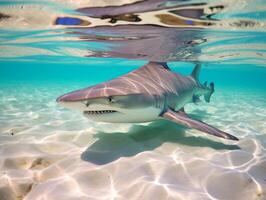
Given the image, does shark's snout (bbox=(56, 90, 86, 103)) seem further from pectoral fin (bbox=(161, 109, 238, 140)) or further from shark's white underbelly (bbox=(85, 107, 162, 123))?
pectoral fin (bbox=(161, 109, 238, 140))

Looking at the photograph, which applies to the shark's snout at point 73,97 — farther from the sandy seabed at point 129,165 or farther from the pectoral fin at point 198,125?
the pectoral fin at point 198,125

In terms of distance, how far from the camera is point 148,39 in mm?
11195

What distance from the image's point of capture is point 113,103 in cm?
448

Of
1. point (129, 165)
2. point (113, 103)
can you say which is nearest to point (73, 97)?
point (113, 103)

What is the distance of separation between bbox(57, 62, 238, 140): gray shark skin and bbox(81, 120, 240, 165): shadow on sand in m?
0.53

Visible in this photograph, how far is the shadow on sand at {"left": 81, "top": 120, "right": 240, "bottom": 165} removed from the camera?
471cm

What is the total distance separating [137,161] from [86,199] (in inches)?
54.7

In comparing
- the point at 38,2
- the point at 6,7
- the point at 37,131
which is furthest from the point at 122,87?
the point at 6,7

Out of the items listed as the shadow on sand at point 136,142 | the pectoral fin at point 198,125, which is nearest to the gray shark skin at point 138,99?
the pectoral fin at point 198,125

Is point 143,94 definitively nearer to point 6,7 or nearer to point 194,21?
point 194,21

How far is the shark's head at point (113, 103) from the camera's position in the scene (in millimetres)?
4125

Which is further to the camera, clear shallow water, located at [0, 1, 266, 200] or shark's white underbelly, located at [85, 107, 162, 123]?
shark's white underbelly, located at [85, 107, 162, 123]

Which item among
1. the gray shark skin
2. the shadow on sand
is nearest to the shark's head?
the gray shark skin

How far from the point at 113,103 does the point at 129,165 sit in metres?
1.16
